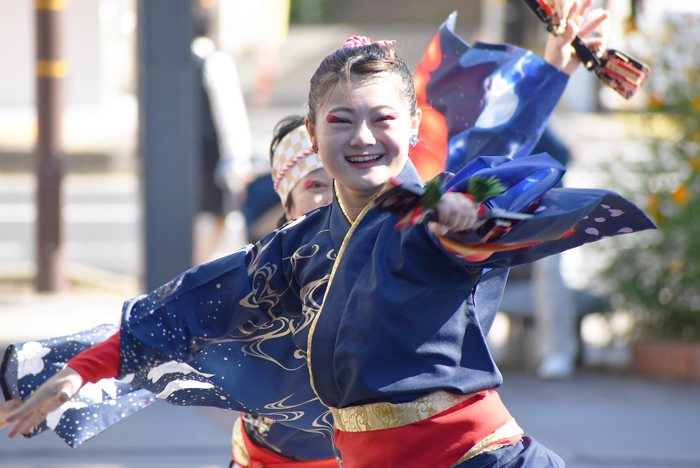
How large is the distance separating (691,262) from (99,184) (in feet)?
28.3

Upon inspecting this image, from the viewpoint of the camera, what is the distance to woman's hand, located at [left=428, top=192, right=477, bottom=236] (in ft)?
4.34

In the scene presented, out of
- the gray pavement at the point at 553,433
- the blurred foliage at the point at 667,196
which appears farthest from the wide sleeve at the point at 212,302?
the blurred foliage at the point at 667,196

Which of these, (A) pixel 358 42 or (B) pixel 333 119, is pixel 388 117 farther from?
(A) pixel 358 42

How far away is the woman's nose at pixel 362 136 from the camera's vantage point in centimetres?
154

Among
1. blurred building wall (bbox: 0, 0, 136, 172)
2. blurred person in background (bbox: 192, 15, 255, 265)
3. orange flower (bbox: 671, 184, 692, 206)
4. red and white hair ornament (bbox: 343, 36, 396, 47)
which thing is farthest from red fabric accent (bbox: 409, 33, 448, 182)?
blurred building wall (bbox: 0, 0, 136, 172)

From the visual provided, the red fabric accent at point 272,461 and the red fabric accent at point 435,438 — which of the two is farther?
the red fabric accent at point 272,461

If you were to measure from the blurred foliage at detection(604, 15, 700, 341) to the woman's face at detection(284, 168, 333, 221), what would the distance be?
3.02m

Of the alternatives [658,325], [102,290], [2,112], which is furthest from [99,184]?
[658,325]

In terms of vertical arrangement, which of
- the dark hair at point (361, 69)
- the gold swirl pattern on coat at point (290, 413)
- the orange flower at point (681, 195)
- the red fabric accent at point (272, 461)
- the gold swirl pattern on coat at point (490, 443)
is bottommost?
the red fabric accent at point (272, 461)

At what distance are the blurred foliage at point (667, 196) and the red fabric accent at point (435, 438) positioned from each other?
3.51 m

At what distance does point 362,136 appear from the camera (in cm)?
154

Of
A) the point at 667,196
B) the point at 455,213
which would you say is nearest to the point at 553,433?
the point at 667,196

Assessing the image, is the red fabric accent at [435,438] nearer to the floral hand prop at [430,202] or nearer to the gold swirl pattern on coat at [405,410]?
the gold swirl pattern on coat at [405,410]

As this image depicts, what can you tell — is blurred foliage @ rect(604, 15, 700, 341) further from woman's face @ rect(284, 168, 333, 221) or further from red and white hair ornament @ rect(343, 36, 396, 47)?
red and white hair ornament @ rect(343, 36, 396, 47)
